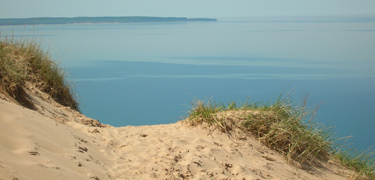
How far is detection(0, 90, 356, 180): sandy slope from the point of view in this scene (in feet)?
10.4

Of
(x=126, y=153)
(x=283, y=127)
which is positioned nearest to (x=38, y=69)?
(x=126, y=153)

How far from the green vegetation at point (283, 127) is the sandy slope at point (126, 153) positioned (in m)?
0.15

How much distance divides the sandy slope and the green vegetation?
15cm

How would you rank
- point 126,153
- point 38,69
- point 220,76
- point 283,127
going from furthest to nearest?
point 220,76
point 38,69
point 283,127
point 126,153

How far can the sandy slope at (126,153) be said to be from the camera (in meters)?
3.17

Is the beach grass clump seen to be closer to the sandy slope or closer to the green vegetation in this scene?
the sandy slope

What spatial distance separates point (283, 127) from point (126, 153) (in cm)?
211

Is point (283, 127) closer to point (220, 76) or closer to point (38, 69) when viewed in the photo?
point (38, 69)

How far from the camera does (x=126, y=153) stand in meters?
4.29

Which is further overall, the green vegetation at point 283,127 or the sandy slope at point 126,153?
the green vegetation at point 283,127

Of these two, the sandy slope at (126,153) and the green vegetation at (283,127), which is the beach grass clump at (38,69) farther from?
the green vegetation at (283,127)

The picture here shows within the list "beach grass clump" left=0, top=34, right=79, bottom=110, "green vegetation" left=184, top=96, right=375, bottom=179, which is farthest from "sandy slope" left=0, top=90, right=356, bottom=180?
"beach grass clump" left=0, top=34, right=79, bottom=110

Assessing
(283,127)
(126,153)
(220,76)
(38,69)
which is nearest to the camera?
(126,153)

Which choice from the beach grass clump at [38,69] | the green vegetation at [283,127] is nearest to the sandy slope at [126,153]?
the green vegetation at [283,127]
